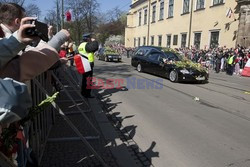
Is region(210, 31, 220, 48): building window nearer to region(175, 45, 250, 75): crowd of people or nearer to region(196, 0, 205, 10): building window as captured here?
region(175, 45, 250, 75): crowd of people

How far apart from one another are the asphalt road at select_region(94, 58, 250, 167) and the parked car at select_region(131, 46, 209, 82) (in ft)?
7.81

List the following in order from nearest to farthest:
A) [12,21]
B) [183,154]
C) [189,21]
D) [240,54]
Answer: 1. [12,21]
2. [183,154]
3. [240,54]
4. [189,21]

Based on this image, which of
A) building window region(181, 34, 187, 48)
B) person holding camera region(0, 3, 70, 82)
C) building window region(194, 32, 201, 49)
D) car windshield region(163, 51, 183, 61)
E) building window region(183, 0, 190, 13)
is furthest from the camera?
building window region(181, 34, 187, 48)

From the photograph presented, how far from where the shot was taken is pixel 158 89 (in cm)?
1030

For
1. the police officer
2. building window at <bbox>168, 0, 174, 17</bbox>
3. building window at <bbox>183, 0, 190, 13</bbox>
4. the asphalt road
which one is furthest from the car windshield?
building window at <bbox>168, 0, 174, 17</bbox>

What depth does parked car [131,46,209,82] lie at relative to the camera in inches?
471

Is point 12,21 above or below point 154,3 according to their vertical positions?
below

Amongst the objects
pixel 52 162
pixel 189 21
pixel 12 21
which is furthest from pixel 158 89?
pixel 189 21

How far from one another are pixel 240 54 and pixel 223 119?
14.0 metres

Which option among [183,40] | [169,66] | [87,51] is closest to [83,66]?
[87,51]

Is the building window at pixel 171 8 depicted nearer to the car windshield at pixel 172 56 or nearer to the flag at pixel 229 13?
the flag at pixel 229 13

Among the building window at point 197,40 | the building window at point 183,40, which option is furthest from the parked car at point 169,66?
the building window at point 183,40

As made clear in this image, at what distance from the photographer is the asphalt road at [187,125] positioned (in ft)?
13.5

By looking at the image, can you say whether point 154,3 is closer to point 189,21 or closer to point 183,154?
point 189,21
